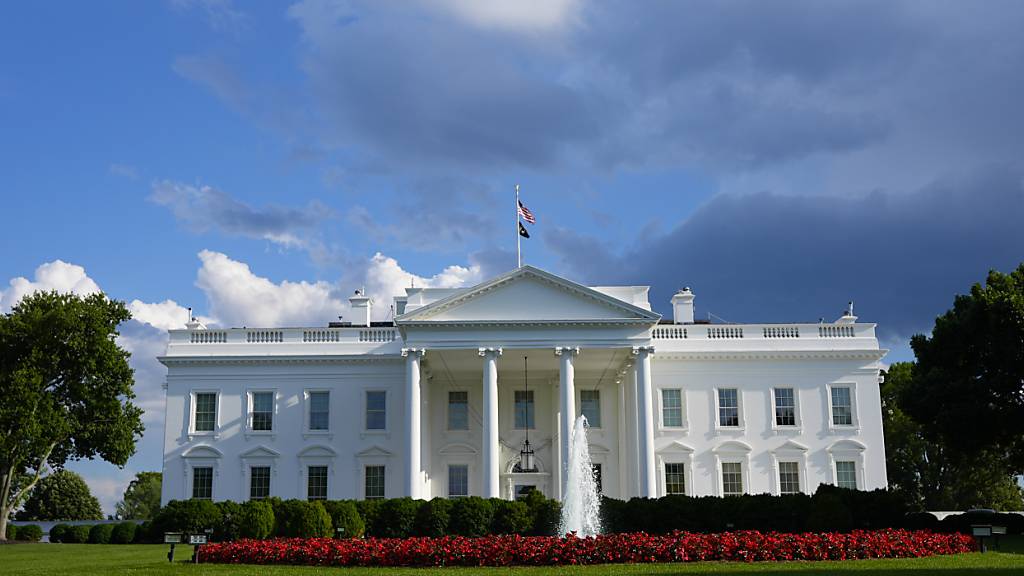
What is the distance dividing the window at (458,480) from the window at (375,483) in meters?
2.89

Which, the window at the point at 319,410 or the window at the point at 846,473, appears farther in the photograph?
the window at the point at 319,410

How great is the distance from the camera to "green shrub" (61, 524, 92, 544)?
115 ft

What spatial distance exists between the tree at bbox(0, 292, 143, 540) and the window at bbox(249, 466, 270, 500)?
498 cm

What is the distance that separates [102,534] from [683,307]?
1009 inches

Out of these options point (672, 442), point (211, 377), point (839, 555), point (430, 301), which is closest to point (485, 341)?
point (430, 301)

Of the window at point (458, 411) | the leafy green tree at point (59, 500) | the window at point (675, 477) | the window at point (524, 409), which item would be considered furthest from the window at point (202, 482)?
the leafy green tree at point (59, 500)

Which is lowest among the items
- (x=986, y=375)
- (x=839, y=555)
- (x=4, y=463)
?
(x=839, y=555)

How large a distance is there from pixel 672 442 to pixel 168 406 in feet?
68.9

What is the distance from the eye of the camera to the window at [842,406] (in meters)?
39.9

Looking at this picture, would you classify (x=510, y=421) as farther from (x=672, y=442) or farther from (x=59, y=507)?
(x=59, y=507)

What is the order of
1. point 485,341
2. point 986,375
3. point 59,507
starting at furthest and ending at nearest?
point 59,507, point 485,341, point 986,375

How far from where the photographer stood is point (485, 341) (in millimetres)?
36219

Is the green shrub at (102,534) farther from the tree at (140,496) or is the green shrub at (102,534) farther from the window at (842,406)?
the tree at (140,496)

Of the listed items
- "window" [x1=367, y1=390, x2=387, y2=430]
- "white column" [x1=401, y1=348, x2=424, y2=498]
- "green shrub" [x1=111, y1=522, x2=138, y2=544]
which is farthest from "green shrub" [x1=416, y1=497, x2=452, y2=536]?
"green shrub" [x1=111, y1=522, x2=138, y2=544]
